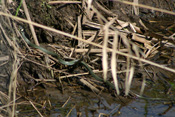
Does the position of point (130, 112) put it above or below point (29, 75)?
below

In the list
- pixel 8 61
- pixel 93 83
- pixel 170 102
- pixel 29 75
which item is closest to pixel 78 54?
pixel 93 83

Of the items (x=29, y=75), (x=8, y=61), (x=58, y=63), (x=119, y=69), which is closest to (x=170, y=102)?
(x=119, y=69)

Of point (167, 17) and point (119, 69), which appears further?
point (167, 17)

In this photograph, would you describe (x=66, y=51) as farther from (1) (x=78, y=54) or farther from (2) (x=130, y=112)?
(2) (x=130, y=112)

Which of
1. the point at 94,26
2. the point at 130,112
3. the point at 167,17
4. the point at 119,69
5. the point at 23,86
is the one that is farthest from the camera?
the point at 167,17

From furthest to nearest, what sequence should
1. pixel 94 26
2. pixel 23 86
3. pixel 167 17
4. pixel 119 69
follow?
1. pixel 167 17
2. pixel 94 26
3. pixel 119 69
4. pixel 23 86

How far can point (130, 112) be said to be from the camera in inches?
123

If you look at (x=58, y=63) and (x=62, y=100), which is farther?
(x=58, y=63)

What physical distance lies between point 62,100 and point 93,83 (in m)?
0.52

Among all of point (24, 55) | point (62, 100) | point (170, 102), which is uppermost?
point (24, 55)

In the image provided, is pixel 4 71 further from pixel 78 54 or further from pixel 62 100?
A: pixel 78 54

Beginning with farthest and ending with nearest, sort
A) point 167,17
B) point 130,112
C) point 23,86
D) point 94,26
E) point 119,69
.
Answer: point 167,17 → point 94,26 → point 119,69 → point 23,86 → point 130,112

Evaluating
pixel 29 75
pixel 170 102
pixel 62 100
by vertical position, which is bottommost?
pixel 170 102

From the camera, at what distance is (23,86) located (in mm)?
3473
